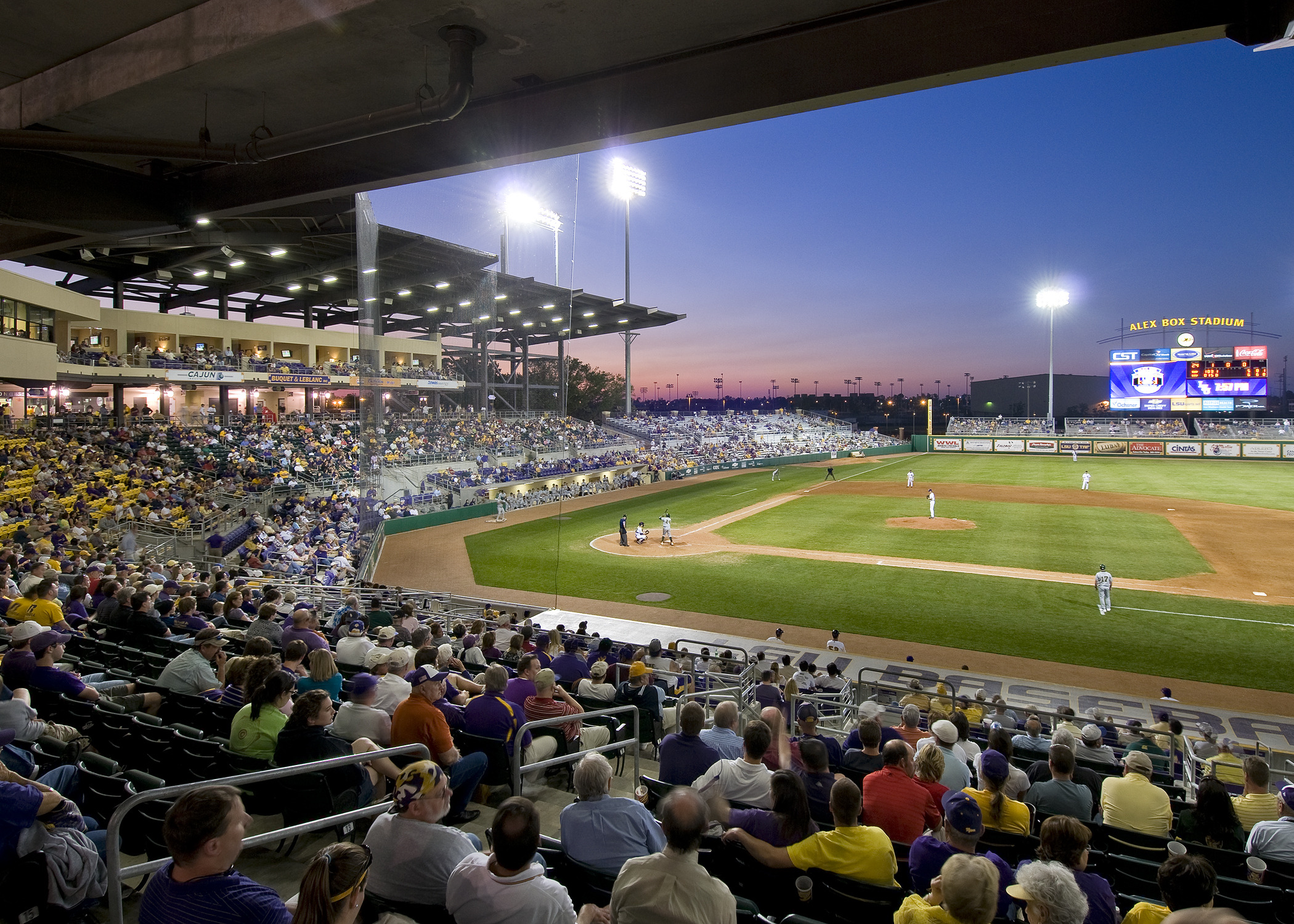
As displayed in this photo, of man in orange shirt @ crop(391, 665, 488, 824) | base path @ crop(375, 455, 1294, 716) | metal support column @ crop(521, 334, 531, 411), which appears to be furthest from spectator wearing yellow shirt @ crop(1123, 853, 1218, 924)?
metal support column @ crop(521, 334, 531, 411)

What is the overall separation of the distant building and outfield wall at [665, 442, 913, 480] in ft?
124

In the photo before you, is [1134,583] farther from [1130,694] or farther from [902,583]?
[1130,694]

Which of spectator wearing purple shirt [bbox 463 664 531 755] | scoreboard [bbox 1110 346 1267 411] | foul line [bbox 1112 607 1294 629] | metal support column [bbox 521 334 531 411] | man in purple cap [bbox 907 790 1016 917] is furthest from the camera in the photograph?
scoreboard [bbox 1110 346 1267 411]

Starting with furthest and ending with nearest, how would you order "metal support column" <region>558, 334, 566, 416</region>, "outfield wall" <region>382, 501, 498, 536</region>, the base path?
1. "outfield wall" <region>382, 501, 498, 536</region>
2. "metal support column" <region>558, 334, 566, 416</region>
3. the base path

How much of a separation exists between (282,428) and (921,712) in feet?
114

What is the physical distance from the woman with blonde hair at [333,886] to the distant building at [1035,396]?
11098 cm

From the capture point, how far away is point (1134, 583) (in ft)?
68.2

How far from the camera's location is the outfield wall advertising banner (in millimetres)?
57294

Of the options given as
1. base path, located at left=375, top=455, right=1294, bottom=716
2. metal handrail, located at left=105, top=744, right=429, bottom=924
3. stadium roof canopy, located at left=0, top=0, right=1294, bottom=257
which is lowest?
base path, located at left=375, top=455, right=1294, bottom=716

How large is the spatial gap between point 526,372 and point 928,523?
20.4 metres

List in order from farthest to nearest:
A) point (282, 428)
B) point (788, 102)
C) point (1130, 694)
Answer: point (282, 428) < point (1130, 694) < point (788, 102)

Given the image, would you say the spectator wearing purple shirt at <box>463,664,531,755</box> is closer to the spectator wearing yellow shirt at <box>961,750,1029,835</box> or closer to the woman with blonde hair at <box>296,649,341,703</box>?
the woman with blonde hair at <box>296,649,341,703</box>

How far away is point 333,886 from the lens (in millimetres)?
2332

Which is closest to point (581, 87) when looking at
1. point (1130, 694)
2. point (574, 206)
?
point (574, 206)
